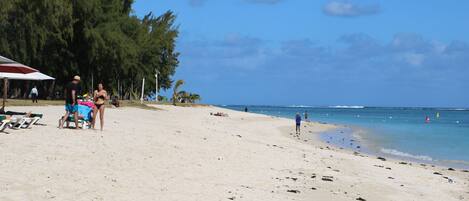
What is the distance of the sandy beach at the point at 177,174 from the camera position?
1023 centimetres

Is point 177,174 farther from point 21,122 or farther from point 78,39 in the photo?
point 78,39

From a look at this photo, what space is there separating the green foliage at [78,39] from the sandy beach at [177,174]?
27293 mm

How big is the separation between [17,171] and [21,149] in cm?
A: 252

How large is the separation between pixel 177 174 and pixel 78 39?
4014 cm

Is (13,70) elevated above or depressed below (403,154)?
above

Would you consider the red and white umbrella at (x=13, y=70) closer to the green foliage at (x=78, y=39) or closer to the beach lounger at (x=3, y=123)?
the beach lounger at (x=3, y=123)

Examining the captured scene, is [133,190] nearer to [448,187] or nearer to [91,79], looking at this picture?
[448,187]

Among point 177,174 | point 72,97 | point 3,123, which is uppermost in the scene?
point 72,97

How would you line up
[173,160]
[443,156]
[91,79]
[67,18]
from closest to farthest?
[173,160] → [443,156] → [67,18] → [91,79]

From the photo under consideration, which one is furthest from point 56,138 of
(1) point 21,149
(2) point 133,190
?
(2) point 133,190

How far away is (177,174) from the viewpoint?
40.8 ft

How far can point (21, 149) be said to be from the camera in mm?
13188

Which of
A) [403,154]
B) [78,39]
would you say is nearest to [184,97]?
[78,39]

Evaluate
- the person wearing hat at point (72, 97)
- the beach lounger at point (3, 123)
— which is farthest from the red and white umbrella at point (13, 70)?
the beach lounger at point (3, 123)
